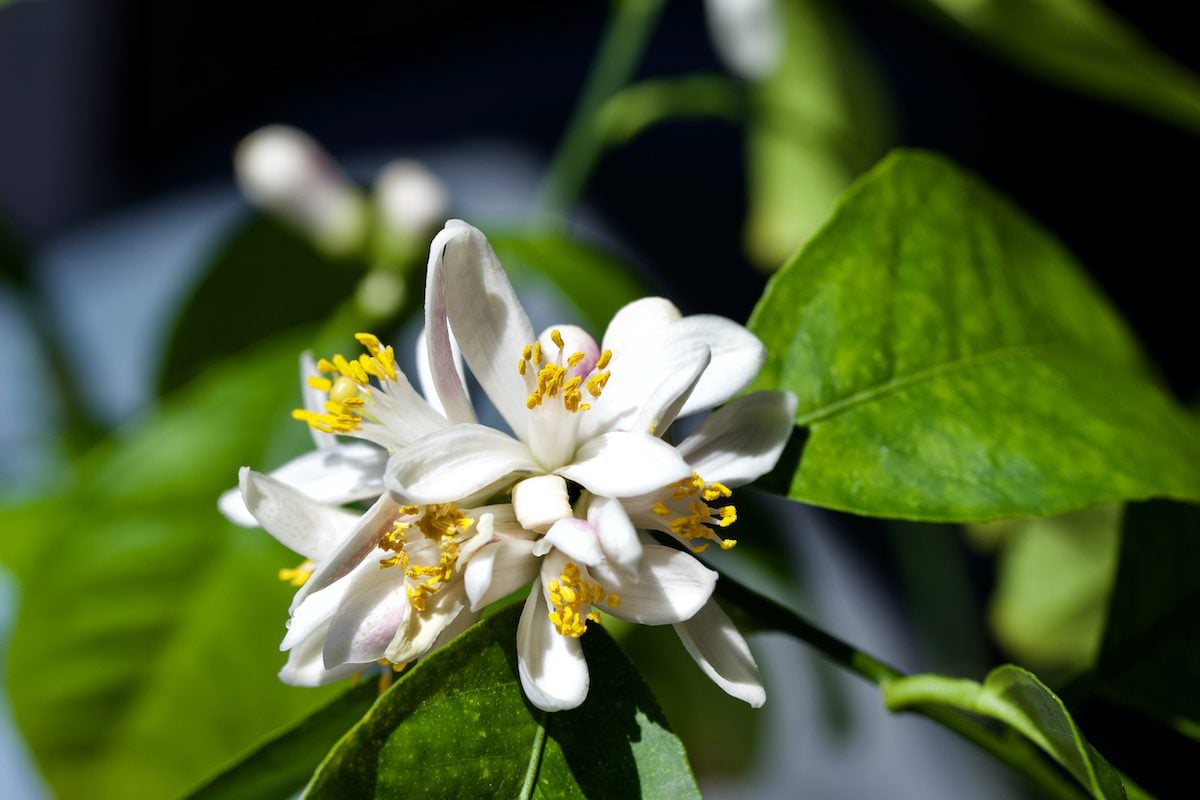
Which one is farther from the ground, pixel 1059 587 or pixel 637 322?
pixel 637 322

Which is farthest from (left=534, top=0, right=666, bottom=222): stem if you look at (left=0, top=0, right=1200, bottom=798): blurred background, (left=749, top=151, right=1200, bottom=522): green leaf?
(left=749, top=151, right=1200, bottom=522): green leaf

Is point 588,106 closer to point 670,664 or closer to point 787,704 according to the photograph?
point 670,664

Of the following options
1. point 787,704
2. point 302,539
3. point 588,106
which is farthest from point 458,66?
point 302,539

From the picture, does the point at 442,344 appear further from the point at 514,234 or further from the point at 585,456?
the point at 514,234

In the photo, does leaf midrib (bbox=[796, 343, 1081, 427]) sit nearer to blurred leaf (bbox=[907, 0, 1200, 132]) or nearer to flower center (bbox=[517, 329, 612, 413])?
flower center (bbox=[517, 329, 612, 413])

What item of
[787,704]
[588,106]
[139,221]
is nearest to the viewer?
[588,106]

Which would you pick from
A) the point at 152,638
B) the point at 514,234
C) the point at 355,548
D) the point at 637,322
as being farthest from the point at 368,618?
the point at 514,234
